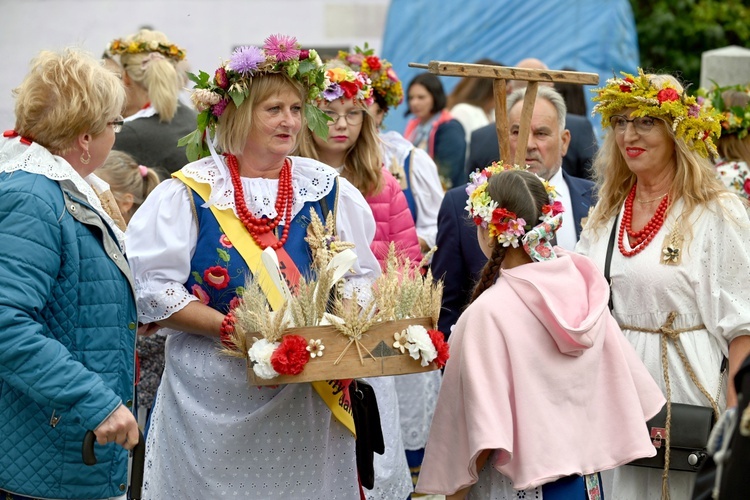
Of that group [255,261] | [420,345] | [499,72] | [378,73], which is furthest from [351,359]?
[378,73]

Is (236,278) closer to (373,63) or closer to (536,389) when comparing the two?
(536,389)

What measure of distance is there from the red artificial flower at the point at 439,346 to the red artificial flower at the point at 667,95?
1818 millimetres

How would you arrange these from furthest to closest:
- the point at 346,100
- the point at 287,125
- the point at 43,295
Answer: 1. the point at 346,100
2. the point at 287,125
3. the point at 43,295

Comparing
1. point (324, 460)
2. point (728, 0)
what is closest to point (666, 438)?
point (324, 460)

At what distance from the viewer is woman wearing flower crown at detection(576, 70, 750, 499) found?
474cm

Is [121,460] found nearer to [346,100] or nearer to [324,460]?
[324,460]

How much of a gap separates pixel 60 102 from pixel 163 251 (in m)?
0.69

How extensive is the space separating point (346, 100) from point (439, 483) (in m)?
2.58

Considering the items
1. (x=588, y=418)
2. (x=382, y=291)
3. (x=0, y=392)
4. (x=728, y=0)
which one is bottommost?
(x=588, y=418)

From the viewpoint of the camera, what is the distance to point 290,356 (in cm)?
359

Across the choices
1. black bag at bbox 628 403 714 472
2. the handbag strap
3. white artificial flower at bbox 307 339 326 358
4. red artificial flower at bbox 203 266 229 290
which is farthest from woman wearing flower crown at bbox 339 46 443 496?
white artificial flower at bbox 307 339 326 358

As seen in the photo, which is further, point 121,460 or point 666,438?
point 666,438

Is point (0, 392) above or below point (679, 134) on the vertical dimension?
below

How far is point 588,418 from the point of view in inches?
158
